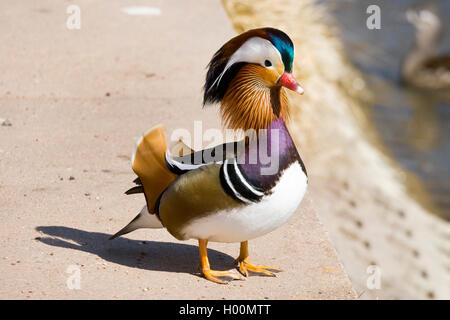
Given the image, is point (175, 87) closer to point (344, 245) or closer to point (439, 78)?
point (344, 245)

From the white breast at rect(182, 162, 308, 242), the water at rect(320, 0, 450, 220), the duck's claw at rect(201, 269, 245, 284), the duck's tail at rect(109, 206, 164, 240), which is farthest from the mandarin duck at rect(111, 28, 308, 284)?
the water at rect(320, 0, 450, 220)

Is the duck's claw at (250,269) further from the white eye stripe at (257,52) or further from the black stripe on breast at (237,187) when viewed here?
the white eye stripe at (257,52)

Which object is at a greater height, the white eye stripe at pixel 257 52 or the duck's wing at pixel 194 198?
the white eye stripe at pixel 257 52

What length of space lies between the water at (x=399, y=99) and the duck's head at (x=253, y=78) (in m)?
6.80

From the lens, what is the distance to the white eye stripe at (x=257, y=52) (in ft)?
13.6

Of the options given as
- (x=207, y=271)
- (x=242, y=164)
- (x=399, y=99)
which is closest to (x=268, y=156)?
(x=242, y=164)

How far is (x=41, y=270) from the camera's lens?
4.57 meters

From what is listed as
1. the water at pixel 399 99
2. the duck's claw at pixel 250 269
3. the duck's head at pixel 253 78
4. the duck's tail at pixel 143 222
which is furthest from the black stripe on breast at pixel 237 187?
the water at pixel 399 99

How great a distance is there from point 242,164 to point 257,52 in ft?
1.91

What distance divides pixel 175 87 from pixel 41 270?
324 cm

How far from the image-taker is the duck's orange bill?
4160mm

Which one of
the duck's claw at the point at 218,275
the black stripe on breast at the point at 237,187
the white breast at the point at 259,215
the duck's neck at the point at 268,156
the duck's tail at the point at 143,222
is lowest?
the duck's claw at the point at 218,275
